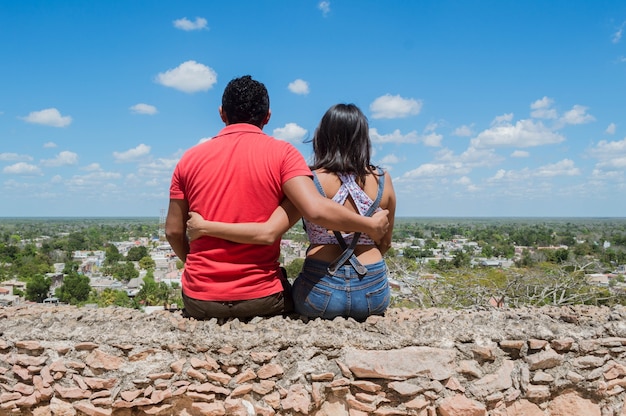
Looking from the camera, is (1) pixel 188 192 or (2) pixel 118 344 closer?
(2) pixel 118 344

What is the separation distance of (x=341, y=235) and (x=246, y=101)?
2.71ft

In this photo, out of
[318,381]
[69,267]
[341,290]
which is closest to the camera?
[318,381]

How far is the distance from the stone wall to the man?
6.0 inches

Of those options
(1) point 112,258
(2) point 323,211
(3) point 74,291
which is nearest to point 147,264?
(1) point 112,258

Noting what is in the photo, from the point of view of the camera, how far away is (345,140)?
250cm

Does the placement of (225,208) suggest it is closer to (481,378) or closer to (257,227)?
(257,227)

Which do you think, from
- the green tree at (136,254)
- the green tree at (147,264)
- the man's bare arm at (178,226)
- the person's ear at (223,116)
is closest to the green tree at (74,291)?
the green tree at (147,264)

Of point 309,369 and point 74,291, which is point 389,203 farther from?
point 74,291

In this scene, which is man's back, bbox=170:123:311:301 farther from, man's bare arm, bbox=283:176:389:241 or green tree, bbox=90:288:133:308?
green tree, bbox=90:288:133:308

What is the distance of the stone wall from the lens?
2223 mm

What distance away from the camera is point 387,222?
247cm

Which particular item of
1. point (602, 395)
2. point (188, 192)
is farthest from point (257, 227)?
point (602, 395)

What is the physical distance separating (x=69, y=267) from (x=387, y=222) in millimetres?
43469

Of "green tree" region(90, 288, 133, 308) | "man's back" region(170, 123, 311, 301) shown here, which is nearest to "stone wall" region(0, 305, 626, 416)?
"man's back" region(170, 123, 311, 301)
